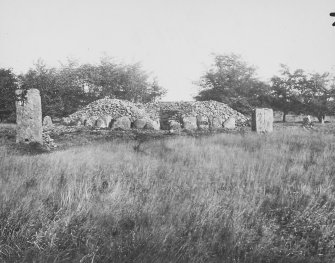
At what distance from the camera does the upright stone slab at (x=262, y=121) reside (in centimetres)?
1327

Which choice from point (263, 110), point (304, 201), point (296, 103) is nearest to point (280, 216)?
point (304, 201)

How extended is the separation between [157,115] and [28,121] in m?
14.6

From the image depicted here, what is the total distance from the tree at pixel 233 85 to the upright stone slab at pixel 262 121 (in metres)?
23.2

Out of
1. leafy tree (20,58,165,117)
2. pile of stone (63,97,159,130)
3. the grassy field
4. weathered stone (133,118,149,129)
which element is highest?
leafy tree (20,58,165,117)

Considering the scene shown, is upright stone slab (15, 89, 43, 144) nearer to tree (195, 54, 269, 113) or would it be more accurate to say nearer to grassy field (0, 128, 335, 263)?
grassy field (0, 128, 335, 263)

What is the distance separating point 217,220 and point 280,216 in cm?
97

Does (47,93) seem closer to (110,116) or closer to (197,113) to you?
(110,116)

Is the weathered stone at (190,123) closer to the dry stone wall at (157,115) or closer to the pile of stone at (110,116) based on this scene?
the dry stone wall at (157,115)

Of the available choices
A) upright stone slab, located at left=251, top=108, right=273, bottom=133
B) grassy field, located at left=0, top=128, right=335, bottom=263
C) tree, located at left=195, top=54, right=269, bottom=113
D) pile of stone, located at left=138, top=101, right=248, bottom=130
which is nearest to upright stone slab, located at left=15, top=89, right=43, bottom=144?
grassy field, located at left=0, top=128, right=335, bottom=263

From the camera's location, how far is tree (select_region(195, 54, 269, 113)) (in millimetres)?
38188

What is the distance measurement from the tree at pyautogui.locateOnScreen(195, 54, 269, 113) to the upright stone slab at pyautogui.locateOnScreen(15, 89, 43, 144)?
1192 inches

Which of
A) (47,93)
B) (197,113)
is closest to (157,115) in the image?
(197,113)

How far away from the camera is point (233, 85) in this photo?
39188mm

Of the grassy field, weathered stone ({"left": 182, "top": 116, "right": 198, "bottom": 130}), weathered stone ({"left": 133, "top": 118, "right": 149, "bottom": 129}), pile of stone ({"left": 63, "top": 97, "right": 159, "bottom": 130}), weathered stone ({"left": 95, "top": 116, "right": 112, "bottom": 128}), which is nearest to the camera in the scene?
the grassy field
